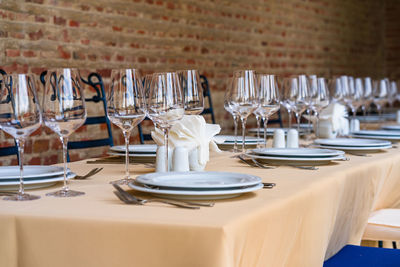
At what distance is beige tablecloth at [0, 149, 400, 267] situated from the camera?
1.11 m

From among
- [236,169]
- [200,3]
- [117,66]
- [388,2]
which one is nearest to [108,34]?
[117,66]

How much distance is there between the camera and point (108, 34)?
4422 mm

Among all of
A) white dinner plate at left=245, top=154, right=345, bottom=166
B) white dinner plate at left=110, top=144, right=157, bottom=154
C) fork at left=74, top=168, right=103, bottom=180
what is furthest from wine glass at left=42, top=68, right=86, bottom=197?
white dinner plate at left=245, top=154, right=345, bottom=166

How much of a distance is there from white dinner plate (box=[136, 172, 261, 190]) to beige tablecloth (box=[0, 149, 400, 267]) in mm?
41

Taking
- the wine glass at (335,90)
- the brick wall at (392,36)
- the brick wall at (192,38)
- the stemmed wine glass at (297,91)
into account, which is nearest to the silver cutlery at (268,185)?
the stemmed wine glass at (297,91)

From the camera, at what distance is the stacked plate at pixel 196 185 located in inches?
51.0

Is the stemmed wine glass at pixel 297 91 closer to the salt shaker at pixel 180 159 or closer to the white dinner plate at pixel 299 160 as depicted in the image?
the white dinner plate at pixel 299 160

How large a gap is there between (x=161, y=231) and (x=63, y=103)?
1.42 feet

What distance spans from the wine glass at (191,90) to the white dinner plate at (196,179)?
1.33 ft

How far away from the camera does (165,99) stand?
156 centimetres

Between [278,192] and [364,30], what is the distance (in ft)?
25.4

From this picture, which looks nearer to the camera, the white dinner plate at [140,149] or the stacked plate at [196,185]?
the stacked plate at [196,185]

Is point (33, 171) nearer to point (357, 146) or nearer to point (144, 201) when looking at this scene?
point (144, 201)

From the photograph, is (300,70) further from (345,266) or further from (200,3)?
(345,266)
